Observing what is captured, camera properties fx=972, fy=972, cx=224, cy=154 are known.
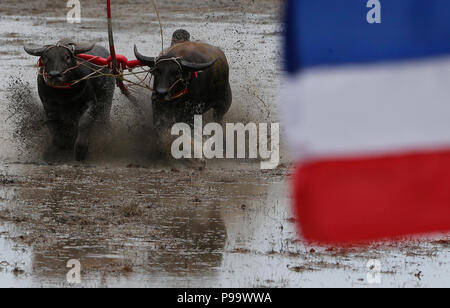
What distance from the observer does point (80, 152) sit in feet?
38.3

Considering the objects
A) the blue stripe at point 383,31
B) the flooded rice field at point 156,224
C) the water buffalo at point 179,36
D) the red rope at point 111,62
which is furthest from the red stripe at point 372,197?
the water buffalo at point 179,36

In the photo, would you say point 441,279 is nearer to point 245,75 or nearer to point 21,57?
point 245,75

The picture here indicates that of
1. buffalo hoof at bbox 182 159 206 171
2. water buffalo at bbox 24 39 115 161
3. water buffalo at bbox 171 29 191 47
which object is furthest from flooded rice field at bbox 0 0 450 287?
water buffalo at bbox 171 29 191 47

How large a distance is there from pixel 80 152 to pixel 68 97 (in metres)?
0.68

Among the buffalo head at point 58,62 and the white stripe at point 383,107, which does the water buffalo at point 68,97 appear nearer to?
the buffalo head at point 58,62

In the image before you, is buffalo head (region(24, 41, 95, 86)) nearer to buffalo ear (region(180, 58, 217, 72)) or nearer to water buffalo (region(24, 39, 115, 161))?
water buffalo (region(24, 39, 115, 161))

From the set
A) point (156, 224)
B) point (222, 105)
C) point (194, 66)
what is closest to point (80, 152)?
point (194, 66)

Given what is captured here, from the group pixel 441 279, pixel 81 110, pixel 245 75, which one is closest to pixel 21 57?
pixel 245 75

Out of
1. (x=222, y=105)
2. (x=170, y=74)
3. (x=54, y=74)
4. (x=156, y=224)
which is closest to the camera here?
(x=156, y=224)

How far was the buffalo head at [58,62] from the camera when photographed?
441 inches

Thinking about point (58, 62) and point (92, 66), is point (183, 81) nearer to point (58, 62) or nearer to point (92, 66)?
point (92, 66)

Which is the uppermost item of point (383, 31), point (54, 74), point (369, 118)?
point (54, 74)

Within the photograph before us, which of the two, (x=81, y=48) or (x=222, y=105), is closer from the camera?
(x=81, y=48)

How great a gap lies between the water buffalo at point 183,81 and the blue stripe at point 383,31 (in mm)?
8503
